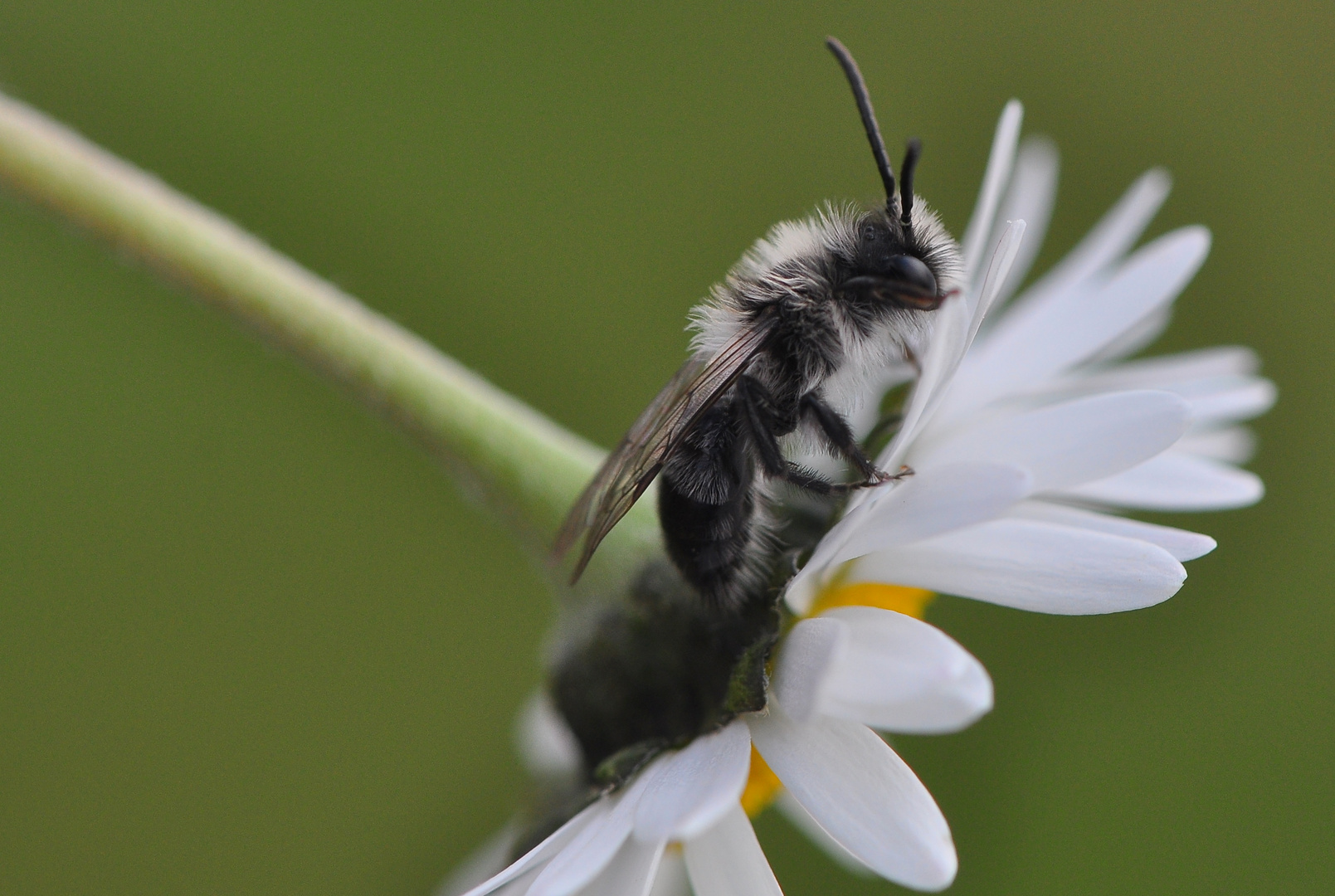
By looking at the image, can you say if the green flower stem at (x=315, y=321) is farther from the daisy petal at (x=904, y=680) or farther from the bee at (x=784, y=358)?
the daisy petal at (x=904, y=680)

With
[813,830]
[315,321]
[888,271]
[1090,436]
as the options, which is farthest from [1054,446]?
[813,830]

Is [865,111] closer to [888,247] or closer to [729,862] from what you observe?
[888,247]

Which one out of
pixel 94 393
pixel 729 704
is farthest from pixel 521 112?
pixel 729 704

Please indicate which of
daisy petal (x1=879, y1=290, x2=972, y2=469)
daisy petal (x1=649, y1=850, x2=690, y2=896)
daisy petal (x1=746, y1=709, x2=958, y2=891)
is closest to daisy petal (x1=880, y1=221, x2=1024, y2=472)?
daisy petal (x1=879, y1=290, x2=972, y2=469)

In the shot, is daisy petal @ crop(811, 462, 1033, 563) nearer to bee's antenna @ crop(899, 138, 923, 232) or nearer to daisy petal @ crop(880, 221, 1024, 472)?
daisy petal @ crop(880, 221, 1024, 472)

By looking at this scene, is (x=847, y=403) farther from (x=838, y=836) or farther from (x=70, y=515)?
(x=70, y=515)
